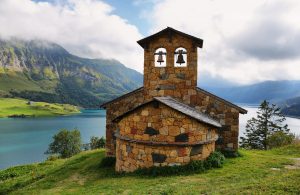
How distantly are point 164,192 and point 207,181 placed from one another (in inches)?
74.0

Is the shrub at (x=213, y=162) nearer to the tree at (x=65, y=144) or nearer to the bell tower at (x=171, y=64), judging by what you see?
the bell tower at (x=171, y=64)

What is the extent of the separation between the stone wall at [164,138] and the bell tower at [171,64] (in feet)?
10.9

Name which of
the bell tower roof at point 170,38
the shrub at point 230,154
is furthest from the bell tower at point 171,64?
the shrub at point 230,154

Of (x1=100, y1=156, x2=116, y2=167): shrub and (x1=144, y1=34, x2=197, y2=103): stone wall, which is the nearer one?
(x1=144, y1=34, x2=197, y2=103): stone wall

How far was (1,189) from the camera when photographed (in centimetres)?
1563

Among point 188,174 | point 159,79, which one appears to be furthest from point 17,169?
point 188,174

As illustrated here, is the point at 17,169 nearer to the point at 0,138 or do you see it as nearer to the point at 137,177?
the point at 137,177

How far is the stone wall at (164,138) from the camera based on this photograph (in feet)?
37.3

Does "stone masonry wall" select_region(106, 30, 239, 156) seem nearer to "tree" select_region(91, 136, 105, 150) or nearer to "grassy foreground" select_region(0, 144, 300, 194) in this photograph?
"grassy foreground" select_region(0, 144, 300, 194)

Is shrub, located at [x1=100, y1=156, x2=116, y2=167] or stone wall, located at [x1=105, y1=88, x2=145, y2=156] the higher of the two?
stone wall, located at [x1=105, y1=88, x2=145, y2=156]

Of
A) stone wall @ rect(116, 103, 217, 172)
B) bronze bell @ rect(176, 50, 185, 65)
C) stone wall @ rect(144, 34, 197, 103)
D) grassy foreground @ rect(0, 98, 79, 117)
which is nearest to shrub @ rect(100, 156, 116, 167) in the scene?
stone wall @ rect(116, 103, 217, 172)

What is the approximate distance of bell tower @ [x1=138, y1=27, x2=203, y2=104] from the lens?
1484cm

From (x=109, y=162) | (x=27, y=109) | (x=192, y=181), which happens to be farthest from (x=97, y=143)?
(x=27, y=109)

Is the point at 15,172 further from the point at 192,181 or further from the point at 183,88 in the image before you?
the point at 192,181
